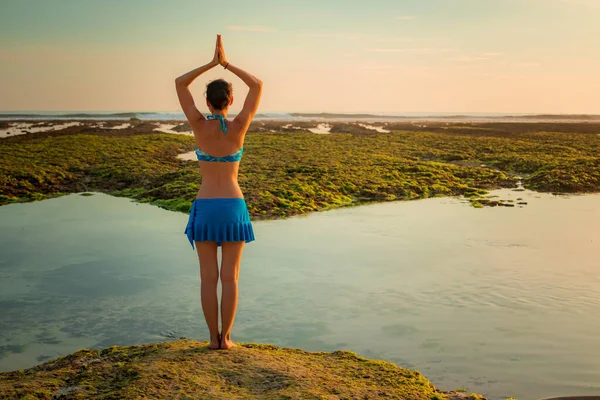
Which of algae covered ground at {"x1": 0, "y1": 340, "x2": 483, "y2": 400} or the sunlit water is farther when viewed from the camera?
the sunlit water

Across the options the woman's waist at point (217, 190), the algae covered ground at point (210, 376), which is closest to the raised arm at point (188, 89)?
the woman's waist at point (217, 190)

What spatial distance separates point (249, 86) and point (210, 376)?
8.40 ft

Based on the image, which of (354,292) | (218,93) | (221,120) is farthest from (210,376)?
(354,292)

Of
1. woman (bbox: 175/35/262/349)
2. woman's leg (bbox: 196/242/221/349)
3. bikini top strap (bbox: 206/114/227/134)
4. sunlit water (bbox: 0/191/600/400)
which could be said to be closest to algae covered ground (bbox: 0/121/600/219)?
sunlit water (bbox: 0/191/600/400)

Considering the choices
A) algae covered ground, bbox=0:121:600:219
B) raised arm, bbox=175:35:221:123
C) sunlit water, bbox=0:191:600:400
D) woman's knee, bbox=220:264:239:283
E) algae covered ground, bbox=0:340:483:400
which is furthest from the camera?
algae covered ground, bbox=0:121:600:219

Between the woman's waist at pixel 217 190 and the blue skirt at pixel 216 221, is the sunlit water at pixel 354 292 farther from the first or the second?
the woman's waist at pixel 217 190

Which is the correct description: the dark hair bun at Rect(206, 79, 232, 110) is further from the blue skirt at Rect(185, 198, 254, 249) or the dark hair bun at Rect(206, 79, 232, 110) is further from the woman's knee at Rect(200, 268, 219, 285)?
the woman's knee at Rect(200, 268, 219, 285)

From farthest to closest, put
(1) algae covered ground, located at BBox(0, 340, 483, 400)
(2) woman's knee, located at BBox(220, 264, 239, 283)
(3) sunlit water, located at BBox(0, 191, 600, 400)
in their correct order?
1. (3) sunlit water, located at BBox(0, 191, 600, 400)
2. (2) woman's knee, located at BBox(220, 264, 239, 283)
3. (1) algae covered ground, located at BBox(0, 340, 483, 400)

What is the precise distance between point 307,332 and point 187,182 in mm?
12384

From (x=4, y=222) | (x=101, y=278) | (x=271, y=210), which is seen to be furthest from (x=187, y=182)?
(x=101, y=278)

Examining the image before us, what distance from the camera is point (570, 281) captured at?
8922mm

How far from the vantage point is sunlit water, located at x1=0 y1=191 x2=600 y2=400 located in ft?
20.0

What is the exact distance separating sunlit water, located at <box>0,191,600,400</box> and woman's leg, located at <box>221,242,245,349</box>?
104 centimetres

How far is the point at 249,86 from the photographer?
523 centimetres
